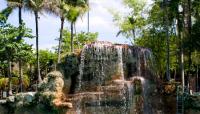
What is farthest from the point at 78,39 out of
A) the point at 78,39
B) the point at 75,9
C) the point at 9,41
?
the point at 9,41

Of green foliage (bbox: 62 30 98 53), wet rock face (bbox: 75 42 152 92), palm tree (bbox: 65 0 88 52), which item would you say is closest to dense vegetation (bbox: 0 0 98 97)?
palm tree (bbox: 65 0 88 52)

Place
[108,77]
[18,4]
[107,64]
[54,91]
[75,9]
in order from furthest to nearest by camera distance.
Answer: [75,9] → [18,4] → [107,64] → [108,77] → [54,91]

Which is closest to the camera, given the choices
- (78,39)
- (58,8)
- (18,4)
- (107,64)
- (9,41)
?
(107,64)

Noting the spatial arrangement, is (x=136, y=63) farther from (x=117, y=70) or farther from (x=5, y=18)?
(x=5, y=18)

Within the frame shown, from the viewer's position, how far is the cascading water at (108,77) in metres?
27.2

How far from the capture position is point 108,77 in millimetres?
28938

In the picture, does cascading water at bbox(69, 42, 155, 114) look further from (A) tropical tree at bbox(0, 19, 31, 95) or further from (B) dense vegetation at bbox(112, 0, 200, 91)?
(A) tropical tree at bbox(0, 19, 31, 95)

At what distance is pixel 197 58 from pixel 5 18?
17.2m

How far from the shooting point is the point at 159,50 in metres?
43.5

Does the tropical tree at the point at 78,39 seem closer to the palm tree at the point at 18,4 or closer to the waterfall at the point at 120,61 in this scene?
the palm tree at the point at 18,4

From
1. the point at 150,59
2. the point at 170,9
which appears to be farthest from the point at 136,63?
the point at 170,9

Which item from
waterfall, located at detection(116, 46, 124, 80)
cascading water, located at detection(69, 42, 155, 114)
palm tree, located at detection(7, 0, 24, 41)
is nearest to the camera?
cascading water, located at detection(69, 42, 155, 114)

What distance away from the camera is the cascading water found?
27250 mm

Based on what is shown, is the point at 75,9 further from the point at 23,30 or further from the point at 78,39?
the point at 78,39
